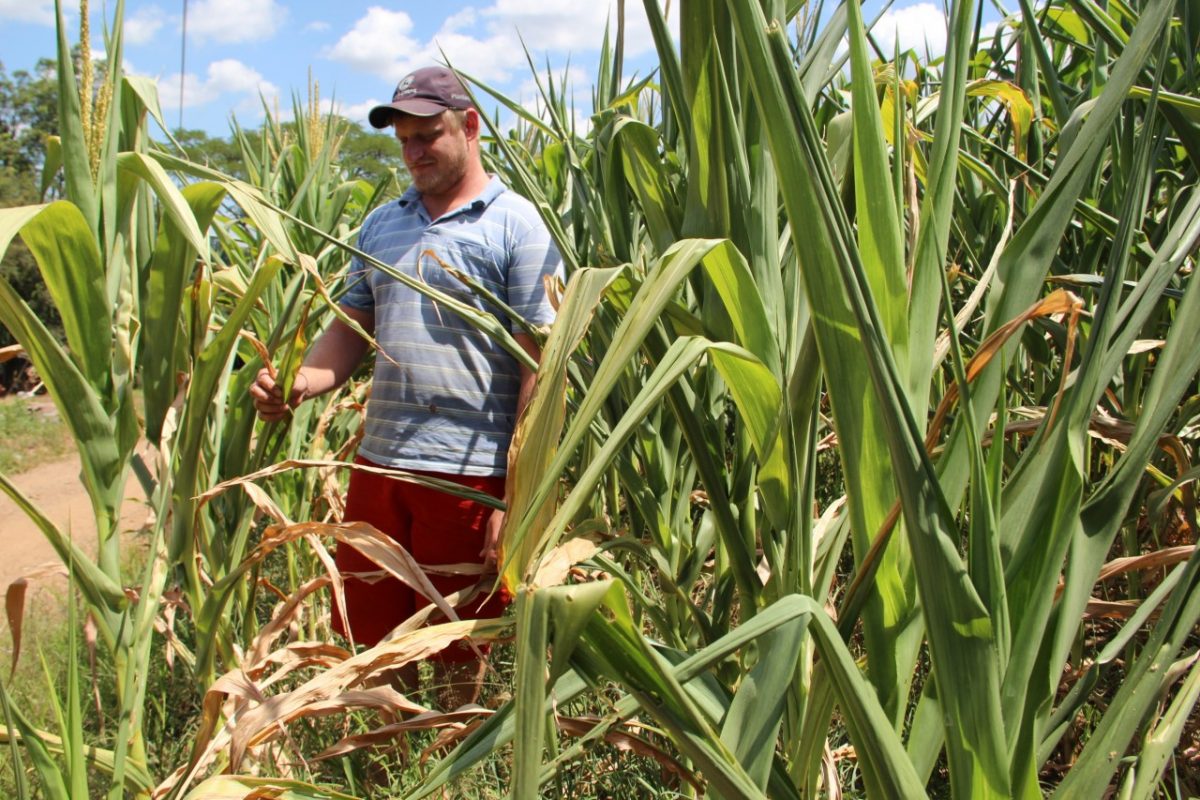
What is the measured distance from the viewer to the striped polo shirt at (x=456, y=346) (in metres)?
1.86

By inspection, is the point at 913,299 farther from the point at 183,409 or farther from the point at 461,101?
the point at 461,101

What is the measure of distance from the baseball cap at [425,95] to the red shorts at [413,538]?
2.47ft

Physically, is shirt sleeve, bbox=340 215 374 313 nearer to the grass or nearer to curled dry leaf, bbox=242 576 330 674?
curled dry leaf, bbox=242 576 330 674

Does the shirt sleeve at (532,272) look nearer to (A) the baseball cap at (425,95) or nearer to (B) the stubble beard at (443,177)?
(B) the stubble beard at (443,177)

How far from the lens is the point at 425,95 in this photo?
1905 millimetres

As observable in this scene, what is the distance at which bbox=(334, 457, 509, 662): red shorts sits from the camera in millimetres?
1946

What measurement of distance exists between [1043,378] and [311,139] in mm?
2584

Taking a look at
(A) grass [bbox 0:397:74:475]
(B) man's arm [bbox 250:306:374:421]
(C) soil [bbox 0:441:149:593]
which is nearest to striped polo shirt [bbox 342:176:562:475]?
(B) man's arm [bbox 250:306:374:421]

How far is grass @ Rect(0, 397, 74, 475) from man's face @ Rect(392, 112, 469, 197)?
5.09 metres

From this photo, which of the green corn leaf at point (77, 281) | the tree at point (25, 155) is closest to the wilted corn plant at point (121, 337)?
the green corn leaf at point (77, 281)

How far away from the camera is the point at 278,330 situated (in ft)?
4.48

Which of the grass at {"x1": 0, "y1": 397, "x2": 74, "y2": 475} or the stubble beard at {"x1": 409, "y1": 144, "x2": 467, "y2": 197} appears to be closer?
the stubble beard at {"x1": 409, "y1": 144, "x2": 467, "y2": 197}

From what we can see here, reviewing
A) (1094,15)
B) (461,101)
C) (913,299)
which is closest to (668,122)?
(1094,15)

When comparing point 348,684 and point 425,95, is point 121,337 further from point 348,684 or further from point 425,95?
point 425,95
